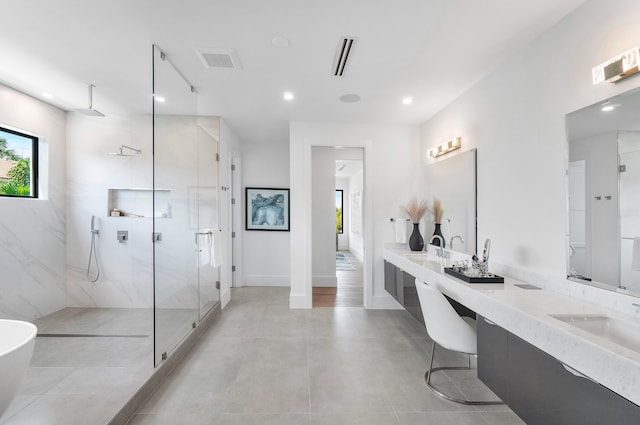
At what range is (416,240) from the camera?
4.05m

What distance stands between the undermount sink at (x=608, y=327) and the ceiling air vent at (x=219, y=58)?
282 cm

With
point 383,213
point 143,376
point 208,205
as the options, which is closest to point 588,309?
point 383,213

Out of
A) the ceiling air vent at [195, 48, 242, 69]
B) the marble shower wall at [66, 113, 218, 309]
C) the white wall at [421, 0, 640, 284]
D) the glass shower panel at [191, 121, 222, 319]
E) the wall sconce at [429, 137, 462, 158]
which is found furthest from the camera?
the glass shower panel at [191, 121, 222, 319]

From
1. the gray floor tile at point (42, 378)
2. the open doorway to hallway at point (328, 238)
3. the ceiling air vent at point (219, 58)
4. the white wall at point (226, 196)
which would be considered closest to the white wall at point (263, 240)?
the white wall at point (226, 196)

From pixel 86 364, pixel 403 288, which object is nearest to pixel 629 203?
pixel 403 288

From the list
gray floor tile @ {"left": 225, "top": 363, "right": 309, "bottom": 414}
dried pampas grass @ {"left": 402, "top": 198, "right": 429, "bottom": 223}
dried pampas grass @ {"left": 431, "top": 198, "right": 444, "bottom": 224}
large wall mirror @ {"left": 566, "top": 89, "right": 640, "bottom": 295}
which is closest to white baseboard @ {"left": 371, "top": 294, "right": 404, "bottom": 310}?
dried pampas grass @ {"left": 402, "top": 198, "right": 429, "bottom": 223}

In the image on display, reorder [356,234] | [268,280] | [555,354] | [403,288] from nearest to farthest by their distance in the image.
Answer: [555,354]
[403,288]
[268,280]
[356,234]

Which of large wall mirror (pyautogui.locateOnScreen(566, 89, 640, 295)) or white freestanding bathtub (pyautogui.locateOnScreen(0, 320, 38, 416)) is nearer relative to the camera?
white freestanding bathtub (pyautogui.locateOnScreen(0, 320, 38, 416))

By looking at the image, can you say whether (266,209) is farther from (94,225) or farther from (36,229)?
(36,229)

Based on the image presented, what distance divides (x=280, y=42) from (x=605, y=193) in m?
2.33

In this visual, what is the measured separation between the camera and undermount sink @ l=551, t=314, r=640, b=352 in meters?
1.41

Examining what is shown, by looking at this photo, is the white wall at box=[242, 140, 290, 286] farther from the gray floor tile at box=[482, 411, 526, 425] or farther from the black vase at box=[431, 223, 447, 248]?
the gray floor tile at box=[482, 411, 526, 425]

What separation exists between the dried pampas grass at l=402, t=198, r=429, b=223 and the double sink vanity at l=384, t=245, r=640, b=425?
190 cm

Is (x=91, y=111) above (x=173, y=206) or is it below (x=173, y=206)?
above
